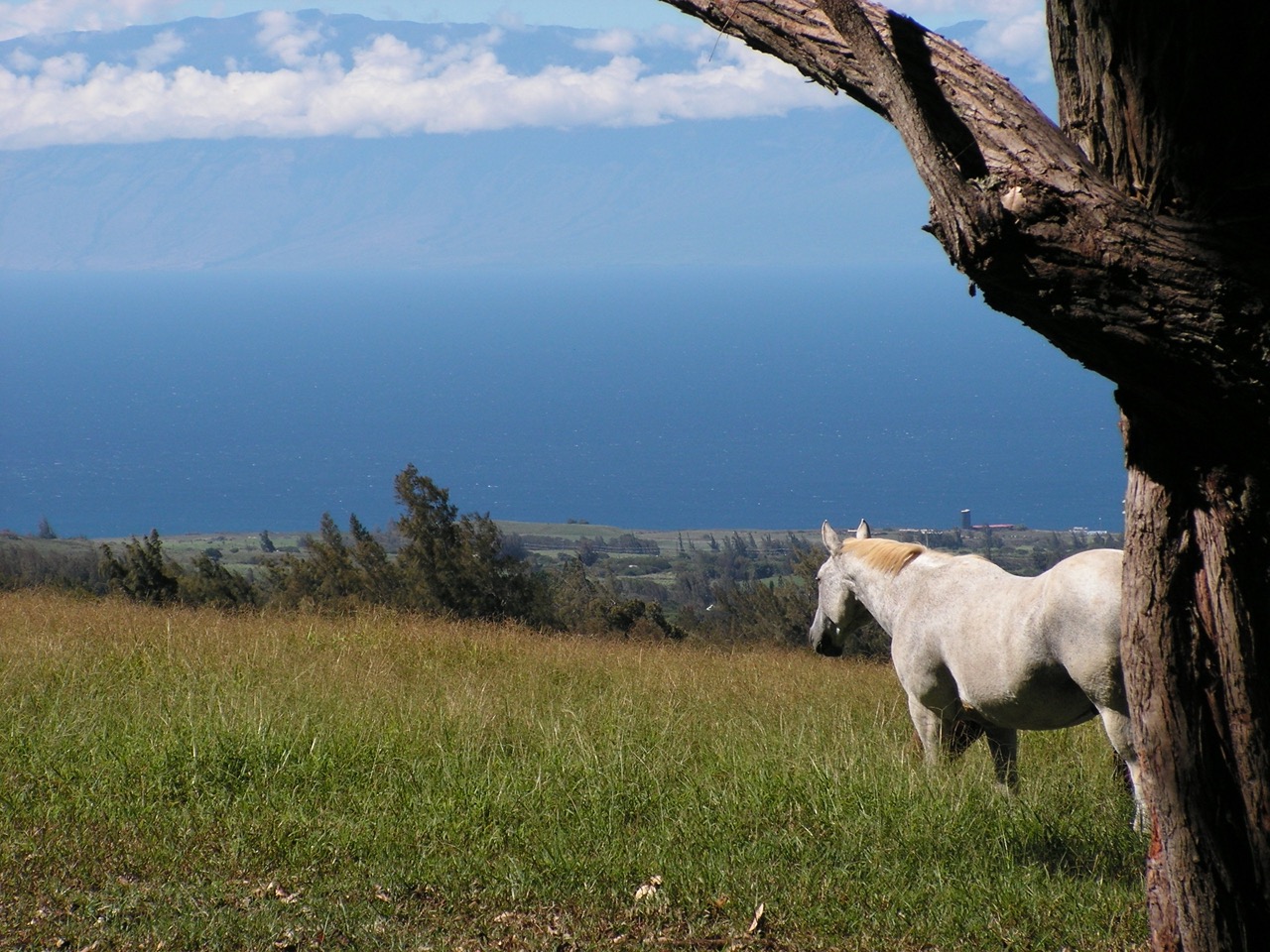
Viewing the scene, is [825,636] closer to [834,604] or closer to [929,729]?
[834,604]

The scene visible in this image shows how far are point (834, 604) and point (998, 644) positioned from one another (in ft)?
6.79

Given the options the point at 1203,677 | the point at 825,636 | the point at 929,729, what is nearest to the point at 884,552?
the point at 929,729

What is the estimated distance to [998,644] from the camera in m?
5.59

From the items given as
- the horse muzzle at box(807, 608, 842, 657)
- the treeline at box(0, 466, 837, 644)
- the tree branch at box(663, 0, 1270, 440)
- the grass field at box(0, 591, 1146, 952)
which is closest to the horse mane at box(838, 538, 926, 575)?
the horse muzzle at box(807, 608, 842, 657)

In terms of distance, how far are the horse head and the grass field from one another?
0.55 meters

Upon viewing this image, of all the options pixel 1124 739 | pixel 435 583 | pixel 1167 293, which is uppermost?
pixel 1167 293

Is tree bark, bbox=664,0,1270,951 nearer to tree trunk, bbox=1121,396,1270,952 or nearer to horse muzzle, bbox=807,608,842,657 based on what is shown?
tree trunk, bbox=1121,396,1270,952

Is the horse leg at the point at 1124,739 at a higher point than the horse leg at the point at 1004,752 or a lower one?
Answer: higher

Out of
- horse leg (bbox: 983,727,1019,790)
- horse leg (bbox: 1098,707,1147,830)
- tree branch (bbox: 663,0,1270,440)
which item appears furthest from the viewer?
horse leg (bbox: 983,727,1019,790)

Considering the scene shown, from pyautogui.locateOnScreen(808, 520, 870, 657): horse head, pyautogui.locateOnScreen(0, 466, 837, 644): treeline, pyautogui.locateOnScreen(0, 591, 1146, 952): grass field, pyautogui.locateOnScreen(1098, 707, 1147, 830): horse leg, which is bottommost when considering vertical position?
pyautogui.locateOnScreen(0, 466, 837, 644): treeline

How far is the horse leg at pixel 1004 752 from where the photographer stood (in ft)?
20.4

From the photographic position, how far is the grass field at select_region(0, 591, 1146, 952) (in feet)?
14.1

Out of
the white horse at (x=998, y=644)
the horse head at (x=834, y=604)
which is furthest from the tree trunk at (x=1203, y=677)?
the horse head at (x=834, y=604)

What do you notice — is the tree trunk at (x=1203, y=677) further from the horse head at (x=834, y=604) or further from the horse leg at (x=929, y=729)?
the horse head at (x=834, y=604)
